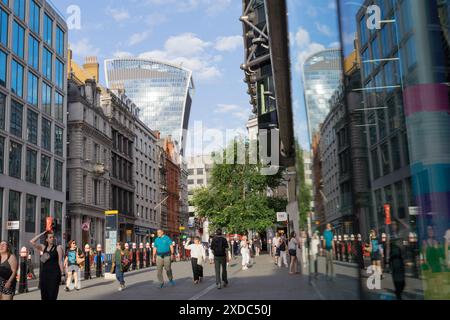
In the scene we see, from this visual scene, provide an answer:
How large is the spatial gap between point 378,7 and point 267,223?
4101cm

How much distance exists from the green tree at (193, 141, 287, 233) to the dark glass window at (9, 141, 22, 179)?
1584 cm

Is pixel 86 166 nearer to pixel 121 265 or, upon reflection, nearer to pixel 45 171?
pixel 45 171

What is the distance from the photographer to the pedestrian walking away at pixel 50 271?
856 centimetres

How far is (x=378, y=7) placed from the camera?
198 cm

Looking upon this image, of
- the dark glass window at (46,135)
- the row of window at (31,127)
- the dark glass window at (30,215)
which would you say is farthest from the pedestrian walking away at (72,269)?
the dark glass window at (46,135)

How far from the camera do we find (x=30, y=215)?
40000 millimetres

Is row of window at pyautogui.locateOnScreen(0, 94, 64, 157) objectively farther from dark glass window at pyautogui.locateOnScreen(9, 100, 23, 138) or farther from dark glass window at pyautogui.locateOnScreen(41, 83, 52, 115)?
dark glass window at pyautogui.locateOnScreen(41, 83, 52, 115)

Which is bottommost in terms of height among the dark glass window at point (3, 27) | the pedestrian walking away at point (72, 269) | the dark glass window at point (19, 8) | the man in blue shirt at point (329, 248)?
the pedestrian walking away at point (72, 269)

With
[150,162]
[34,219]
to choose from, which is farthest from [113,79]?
[34,219]

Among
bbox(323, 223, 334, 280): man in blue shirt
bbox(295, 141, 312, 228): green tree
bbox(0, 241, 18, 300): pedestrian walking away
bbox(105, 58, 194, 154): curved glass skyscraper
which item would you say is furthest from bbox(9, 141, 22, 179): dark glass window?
bbox(105, 58, 194, 154): curved glass skyscraper

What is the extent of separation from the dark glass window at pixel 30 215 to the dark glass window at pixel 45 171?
239 cm

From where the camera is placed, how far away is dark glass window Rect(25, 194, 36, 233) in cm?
3931

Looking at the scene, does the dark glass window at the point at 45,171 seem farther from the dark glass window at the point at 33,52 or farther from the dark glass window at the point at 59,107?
the dark glass window at the point at 33,52
